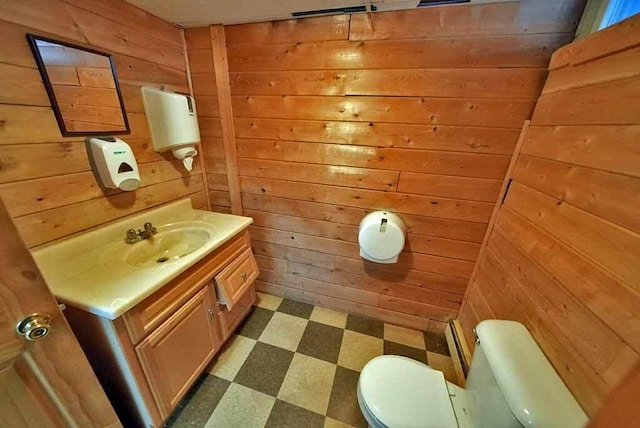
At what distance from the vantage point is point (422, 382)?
1.00 m

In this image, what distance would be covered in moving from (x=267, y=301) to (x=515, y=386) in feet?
5.26

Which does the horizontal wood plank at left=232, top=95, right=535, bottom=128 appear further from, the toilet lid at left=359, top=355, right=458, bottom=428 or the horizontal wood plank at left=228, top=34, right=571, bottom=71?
the toilet lid at left=359, top=355, right=458, bottom=428

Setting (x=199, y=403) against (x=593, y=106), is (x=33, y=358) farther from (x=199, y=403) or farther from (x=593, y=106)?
(x=593, y=106)

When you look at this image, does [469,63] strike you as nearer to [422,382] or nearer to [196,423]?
[422,382]

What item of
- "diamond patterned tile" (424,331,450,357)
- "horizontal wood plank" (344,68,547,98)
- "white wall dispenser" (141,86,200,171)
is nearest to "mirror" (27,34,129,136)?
"white wall dispenser" (141,86,200,171)

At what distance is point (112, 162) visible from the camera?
3.42 ft

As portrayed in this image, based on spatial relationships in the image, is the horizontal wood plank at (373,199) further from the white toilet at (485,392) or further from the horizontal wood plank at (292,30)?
the horizontal wood plank at (292,30)

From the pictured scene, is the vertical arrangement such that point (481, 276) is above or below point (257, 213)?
below

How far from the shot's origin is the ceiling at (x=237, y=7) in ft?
3.50

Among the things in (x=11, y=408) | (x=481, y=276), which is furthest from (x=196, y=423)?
(x=481, y=276)

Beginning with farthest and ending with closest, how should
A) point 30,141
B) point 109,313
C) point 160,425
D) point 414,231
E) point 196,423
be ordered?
point 414,231 → point 196,423 → point 160,425 → point 30,141 → point 109,313

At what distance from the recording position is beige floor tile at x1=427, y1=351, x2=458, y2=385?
4.49 ft

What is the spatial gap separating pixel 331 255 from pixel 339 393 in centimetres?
80

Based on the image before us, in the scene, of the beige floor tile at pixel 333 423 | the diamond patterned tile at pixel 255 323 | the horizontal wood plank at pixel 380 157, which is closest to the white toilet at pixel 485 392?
the beige floor tile at pixel 333 423
